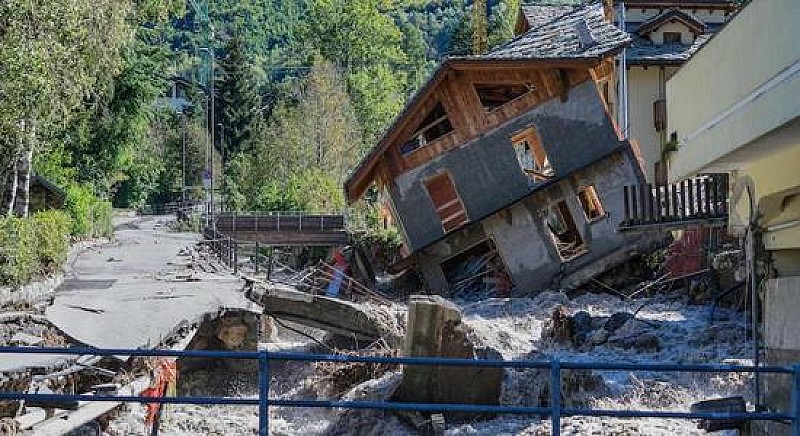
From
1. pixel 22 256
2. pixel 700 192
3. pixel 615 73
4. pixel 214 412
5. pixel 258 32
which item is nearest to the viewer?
pixel 214 412

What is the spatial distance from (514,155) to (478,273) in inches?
162

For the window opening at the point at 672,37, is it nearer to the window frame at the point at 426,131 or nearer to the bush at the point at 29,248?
the window frame at the point at 426,131

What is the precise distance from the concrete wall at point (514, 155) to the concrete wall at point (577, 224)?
39cm

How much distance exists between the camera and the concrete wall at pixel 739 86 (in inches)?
301

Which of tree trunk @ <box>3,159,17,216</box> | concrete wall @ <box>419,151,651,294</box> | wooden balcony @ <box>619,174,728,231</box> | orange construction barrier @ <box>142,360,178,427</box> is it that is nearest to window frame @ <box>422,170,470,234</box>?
concrete wall @ <box>419,151,651,294</box>

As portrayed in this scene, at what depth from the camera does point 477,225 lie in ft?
105

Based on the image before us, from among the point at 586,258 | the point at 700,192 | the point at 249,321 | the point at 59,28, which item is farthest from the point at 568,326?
the point at 59,28

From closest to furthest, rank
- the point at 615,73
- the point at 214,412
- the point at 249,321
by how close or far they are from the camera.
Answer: the point at 214,412 → the point at 249,321 → the point at 615,73

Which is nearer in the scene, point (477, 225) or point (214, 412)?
point (214, 412)

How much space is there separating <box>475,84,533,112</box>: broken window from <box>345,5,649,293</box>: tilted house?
0.99 ft

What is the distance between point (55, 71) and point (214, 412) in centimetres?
990

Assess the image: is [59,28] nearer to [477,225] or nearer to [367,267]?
[477,225]

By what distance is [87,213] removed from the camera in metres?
46.0

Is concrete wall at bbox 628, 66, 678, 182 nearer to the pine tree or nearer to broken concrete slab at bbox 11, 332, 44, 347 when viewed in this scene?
broken concrete slab at bbox 11, 332, 44, 347
